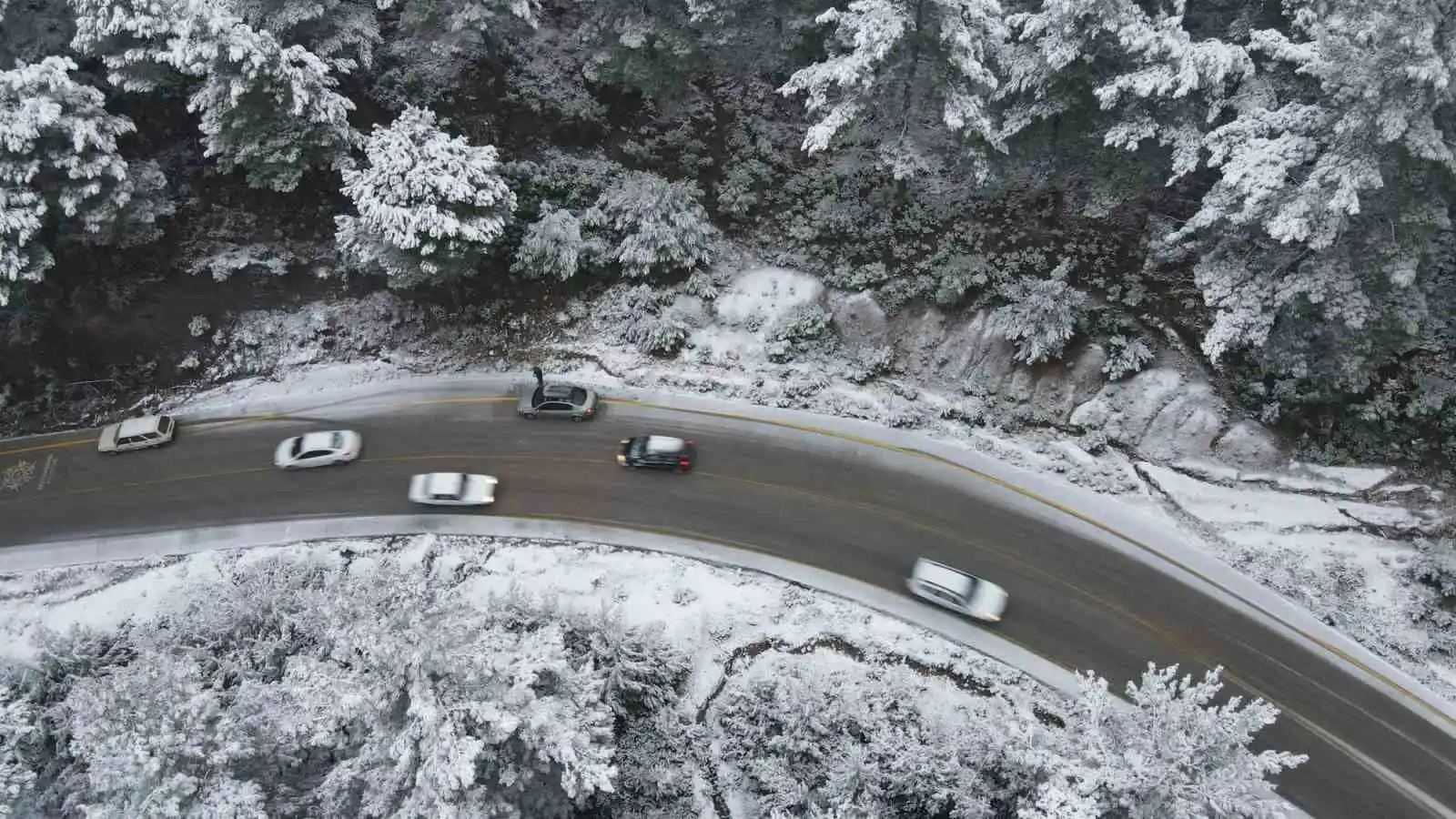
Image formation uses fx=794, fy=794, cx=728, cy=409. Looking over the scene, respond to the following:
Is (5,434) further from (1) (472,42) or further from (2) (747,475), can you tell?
(2) (747,475)

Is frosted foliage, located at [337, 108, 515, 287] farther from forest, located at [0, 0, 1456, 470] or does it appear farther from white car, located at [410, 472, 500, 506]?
white car, located at [410, 472, 500, 506]

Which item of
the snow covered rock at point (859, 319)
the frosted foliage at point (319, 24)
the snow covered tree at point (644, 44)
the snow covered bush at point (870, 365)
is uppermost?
the snow covered tree at point (644, 44)

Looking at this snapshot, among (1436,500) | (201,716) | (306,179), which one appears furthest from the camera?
(306,179)

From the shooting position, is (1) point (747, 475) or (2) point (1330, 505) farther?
(1) point (747, 475)

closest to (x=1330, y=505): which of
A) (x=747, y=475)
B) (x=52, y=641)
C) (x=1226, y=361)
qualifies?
(x=1226, y=361)

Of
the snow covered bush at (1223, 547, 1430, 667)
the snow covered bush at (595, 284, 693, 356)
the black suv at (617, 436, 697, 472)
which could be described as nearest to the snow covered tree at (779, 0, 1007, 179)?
the snow covered bush at (595, 284, 693, 356)

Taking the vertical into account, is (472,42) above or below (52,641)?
above

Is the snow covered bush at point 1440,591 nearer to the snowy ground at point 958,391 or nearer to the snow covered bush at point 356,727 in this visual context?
the snowy ground at point 958,391

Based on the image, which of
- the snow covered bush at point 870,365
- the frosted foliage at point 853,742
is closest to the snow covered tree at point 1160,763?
the frosted foliage at point 853,742
